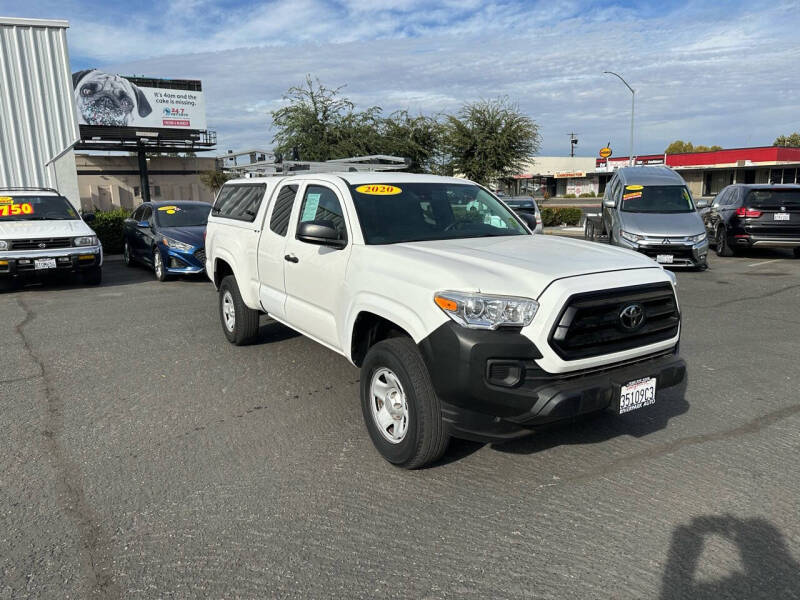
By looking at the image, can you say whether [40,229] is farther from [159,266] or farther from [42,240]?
[159,266]

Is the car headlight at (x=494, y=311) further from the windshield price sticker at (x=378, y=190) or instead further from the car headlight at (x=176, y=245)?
the car headlight at (x=176, y=245)

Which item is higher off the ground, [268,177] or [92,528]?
[268,177]

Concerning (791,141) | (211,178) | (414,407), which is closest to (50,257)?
(414,407)

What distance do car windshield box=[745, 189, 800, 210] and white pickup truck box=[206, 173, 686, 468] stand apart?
11314 millimetres

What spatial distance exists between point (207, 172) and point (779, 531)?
59.7m

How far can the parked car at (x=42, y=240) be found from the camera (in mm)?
9883

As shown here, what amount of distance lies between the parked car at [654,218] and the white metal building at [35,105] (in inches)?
534

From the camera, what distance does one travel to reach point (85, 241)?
1063cm

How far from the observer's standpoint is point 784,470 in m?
3.66

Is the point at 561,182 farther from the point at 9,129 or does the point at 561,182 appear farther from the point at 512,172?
the point at 9,129

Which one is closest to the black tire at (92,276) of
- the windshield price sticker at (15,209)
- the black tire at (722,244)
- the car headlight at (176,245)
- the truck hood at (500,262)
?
the car headlight at (176,245)

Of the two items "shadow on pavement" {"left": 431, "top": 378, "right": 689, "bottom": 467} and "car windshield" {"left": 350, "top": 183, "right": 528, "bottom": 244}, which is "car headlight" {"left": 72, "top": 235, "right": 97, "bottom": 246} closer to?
"car windshield" {"left": 350, "top": 183, "right": 528, "bottom": 244}

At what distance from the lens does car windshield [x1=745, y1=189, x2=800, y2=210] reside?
1341 cm

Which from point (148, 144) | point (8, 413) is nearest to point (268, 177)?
point (8, 413)
